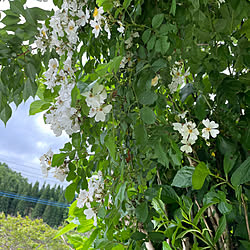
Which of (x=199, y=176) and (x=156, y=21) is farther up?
(x=156, y=21)

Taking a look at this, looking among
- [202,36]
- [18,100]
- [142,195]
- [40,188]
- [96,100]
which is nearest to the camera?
[96,100]

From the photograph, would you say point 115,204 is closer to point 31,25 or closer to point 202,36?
point 202,36

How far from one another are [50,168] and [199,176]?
0.97 ft

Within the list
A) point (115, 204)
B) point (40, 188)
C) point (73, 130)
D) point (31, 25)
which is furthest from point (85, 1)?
point (40, 188)

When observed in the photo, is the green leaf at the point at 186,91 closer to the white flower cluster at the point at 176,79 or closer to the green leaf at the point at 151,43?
the white flower cluster at the point at 176,79

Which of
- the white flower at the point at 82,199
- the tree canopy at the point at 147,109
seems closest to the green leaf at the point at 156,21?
the tree canopy at the point at 147,109

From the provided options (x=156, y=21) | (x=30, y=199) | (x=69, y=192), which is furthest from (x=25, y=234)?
(x=156, y=21)

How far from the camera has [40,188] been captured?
127 inches

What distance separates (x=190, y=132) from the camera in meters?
0.51

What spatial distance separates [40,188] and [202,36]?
3.07m

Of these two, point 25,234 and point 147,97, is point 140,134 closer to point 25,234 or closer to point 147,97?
point 147,97

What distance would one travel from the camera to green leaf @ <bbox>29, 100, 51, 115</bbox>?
0.64m

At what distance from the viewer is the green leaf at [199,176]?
49 cm

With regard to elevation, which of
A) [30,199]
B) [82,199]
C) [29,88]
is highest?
[29,88]
